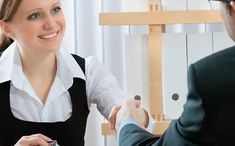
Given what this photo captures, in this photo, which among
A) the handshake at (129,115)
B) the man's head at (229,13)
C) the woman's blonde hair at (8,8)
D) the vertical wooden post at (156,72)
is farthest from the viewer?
the vertical wooden post at (156,72)

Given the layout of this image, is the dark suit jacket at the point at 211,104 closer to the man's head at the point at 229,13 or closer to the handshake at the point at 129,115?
the man's head at the point at 229,13

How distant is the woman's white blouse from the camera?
1259 mm

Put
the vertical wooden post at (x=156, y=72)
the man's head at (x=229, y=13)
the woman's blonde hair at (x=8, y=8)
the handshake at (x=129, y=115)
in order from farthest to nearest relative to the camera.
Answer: the vertical wooden post at (x=156, y=72)
the woman's blonde hair at (x=8, y=8)
the handshake at (x=129, y=115)
the man's head at (x=229, y=13)

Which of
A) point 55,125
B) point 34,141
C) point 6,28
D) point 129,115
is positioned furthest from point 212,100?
point 6,28

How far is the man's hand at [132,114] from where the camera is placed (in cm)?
97

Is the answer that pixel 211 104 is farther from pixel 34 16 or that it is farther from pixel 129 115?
pixel 34 16

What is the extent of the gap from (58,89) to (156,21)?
35 centimetres

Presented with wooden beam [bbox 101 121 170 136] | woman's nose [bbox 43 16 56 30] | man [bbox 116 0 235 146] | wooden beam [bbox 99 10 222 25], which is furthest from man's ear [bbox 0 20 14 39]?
man [bbox 116 0 235 146]

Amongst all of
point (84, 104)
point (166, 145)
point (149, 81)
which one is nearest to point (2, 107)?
point (84, 104)

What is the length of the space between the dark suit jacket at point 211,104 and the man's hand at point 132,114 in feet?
0.91

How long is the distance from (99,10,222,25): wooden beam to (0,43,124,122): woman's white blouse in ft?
0.48

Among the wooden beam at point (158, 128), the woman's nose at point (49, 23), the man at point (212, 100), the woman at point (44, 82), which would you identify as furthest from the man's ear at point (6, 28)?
the man at point (212, 100)

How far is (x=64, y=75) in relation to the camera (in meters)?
1.32

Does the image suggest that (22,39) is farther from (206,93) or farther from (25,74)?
(206,93)
